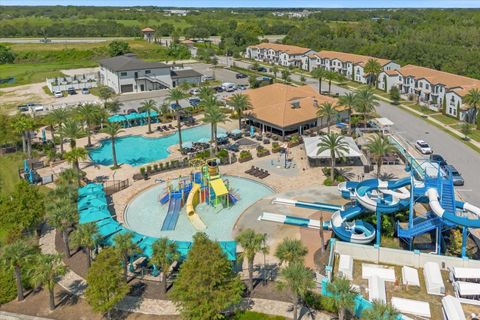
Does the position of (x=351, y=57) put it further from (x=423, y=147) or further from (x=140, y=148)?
(x=140, y=148)

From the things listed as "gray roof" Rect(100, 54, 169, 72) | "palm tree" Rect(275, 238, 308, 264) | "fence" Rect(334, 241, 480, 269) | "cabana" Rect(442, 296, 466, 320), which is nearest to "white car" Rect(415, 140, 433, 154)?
"fence" Rect(334, 241, 480, 269)

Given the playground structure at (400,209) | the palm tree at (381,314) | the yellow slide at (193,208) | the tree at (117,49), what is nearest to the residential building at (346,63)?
the tree at (117,49)

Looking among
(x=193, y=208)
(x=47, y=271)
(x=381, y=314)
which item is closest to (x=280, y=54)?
(x=193, y=208)

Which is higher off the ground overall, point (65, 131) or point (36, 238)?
point (65, 131)

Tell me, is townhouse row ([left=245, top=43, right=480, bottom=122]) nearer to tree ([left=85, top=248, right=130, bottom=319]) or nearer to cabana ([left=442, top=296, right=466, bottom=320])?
cabana ([left=442, top=296, right=466, bottom=320])

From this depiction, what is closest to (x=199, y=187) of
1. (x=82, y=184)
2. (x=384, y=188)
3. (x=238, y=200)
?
(x=238, y=200)

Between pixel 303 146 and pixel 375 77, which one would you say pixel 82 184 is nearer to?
pixel 303 146
